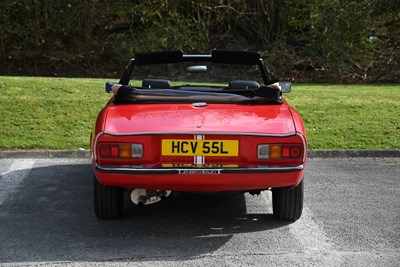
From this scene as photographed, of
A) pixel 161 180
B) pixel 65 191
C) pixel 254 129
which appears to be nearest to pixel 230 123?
pixel 254 129

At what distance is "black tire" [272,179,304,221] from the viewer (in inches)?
192

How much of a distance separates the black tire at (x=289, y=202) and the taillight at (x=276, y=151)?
42 cm

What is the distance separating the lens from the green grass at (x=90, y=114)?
860 cm

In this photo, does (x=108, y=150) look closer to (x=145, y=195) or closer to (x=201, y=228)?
(x=145, y=195)

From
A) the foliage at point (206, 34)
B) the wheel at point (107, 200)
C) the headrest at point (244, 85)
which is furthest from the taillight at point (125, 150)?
the foliage at point (206, 34)

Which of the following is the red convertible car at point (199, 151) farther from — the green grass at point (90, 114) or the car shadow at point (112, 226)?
the green grass at point (90, 114)

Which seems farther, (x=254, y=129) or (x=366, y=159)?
(x=366, y=159)

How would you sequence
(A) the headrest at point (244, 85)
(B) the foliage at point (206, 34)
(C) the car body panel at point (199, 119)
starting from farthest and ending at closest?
(B) the foliage at point (206, 34), (A) the headrest at point (244, 85), (C) the car body panel at point (199, 119)

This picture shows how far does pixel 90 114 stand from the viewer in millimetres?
9875

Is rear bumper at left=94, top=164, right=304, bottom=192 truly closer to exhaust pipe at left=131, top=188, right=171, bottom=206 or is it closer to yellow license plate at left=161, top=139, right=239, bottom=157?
yellow license plate at left=161, top=139, right=239, bottom=157

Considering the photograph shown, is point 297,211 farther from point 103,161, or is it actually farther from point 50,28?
point 50,28

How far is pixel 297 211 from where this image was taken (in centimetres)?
495

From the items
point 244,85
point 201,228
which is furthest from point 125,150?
point 244,85

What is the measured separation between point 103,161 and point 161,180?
44 cm
